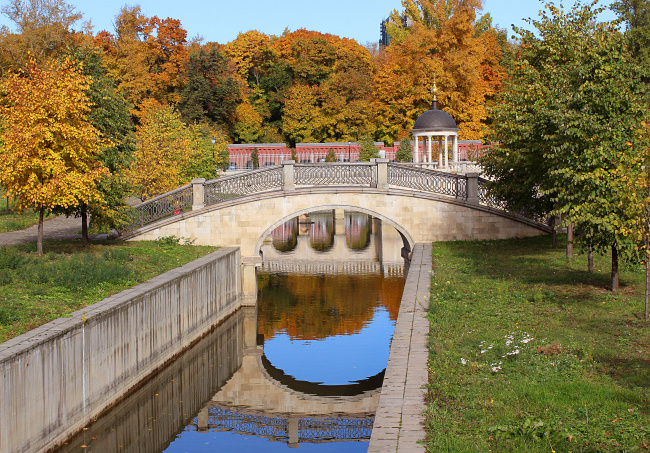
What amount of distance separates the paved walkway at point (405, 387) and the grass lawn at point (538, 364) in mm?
155

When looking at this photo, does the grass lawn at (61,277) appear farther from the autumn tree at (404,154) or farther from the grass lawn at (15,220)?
the autumn tree at (404,154)

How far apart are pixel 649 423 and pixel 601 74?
8170 mm

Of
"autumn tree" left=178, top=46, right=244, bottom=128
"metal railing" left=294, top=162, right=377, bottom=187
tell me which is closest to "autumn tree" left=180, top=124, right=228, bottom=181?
"metal railing" left=294, top=162, right=377, bottom=187

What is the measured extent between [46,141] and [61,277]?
380cm

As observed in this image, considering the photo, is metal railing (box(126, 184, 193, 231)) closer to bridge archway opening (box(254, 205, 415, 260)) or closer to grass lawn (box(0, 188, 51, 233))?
bridge archway opening (box(254, 205, 415, 260))

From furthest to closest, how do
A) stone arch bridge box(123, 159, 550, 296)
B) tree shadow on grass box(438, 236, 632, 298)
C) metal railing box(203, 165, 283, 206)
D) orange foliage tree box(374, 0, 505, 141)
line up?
orange foliage tree box(374, 0, 505, 141), metal railing box(203, 165, 283, 206), stone arch bridge box(123, 159, 550, 296), tree shadow on grass box(438, 236, 632, 298)

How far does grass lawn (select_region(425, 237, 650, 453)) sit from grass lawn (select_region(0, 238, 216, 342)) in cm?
627

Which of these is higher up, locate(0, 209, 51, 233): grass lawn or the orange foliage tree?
the orange foliage tree

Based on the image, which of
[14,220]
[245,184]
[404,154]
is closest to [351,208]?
[245,184]

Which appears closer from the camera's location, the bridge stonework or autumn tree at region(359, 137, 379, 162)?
the bridge stonework

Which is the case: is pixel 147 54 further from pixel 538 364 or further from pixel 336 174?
pixel 538 364

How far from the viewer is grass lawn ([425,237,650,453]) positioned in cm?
741

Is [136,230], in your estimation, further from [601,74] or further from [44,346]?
[601,74]

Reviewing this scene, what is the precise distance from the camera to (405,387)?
9367 millimetres
